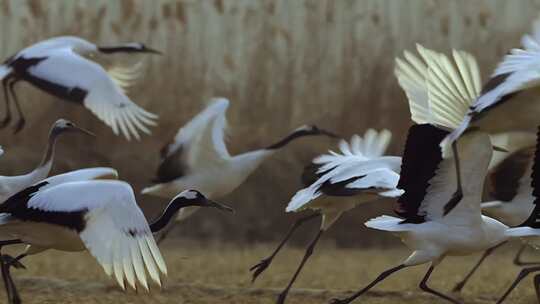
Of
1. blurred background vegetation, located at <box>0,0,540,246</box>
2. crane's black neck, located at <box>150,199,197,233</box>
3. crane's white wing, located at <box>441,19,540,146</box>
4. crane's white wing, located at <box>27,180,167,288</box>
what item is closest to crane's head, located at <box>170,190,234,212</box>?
crane's black neck, located at <box>150,199,197,233</box>

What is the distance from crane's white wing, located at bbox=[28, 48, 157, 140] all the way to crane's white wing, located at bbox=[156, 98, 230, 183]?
1.93 ft

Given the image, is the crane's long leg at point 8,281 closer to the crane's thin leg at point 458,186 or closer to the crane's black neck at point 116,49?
the crane's thin leg at point 458,186

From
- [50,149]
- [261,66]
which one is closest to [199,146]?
[50,149]

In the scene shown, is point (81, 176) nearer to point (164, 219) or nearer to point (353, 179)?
point (164, 219)

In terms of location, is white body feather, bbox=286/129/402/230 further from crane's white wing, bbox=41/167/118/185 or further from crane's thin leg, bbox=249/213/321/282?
crane's white wing, bbox=41/167/118/185

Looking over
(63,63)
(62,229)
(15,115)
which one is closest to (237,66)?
(15,115)

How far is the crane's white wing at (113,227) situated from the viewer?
4684 millimetres

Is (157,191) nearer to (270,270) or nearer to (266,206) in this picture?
(270,270)

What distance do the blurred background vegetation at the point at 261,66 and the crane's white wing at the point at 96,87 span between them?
3.24m

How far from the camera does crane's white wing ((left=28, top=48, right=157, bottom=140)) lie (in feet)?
22.3

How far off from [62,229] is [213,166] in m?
2.50

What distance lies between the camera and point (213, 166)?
24.9ft

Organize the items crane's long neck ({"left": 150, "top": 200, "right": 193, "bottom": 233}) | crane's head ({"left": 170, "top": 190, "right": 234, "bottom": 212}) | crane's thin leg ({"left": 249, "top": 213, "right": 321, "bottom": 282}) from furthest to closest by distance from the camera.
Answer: crane's thin leg ({"left": 249, "top": 213, "right": 321, "bottom": 282}), crane's head ({"left": 170, "top": 190, "right": 234, "bottom": 212}), crane's long neck ({"left": 150, "top": 200, "right": 193, "bottom": 233})

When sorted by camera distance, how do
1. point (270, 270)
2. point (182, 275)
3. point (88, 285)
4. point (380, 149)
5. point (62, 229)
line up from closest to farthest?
1. point (62, 229)
2. point (88, 285)
3. point (380, 149)
4. point (182, 275)
5. point (270, 270)
